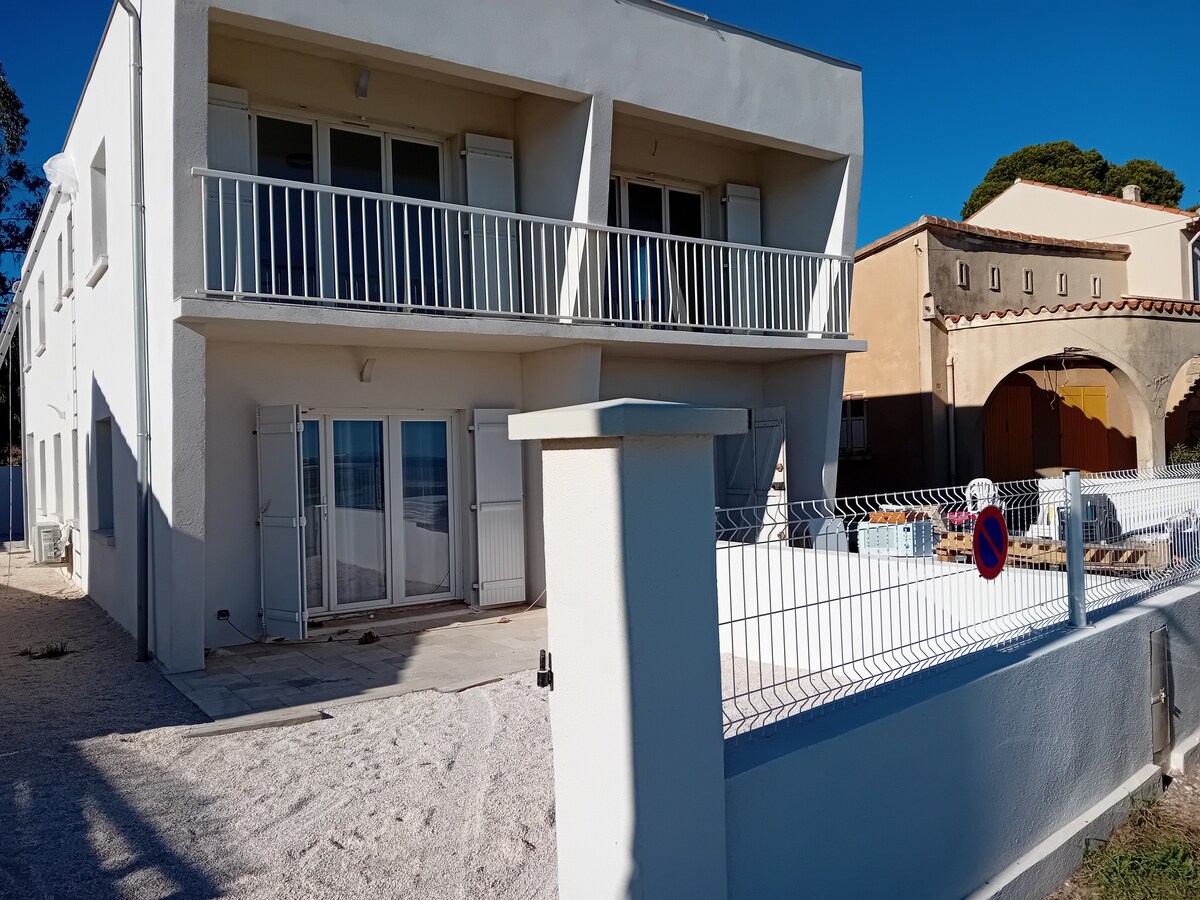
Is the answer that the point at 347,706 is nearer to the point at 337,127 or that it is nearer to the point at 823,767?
the point at 823,767

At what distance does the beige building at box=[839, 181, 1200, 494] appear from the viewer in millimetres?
14438

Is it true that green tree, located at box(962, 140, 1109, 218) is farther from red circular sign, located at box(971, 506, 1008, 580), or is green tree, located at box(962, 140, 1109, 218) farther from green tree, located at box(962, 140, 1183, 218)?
red circular sign, located at box(971, 506, 1008, 580)

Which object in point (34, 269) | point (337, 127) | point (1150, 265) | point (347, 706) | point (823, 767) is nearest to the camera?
point (823, 767)

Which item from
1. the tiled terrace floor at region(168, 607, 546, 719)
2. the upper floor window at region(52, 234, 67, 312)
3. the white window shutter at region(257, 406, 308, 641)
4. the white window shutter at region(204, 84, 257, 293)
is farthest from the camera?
the upper floor window at region(52, 234, 67, 312)

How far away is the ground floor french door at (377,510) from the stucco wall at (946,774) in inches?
255

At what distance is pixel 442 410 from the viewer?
10.1 metres

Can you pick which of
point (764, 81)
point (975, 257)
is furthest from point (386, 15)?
point (975, 257)

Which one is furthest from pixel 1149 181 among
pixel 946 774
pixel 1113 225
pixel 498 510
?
pixel 946 774

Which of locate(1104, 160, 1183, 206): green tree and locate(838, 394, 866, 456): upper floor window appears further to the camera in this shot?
locate(1104, 160, 1183, 206): green tree

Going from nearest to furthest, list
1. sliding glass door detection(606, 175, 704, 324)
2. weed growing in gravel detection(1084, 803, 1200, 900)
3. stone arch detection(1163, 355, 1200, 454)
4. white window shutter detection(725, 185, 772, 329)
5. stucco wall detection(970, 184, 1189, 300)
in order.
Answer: weed growing in gravel detection(1084, 803, 1200, 900), sliding glass door detection(606, 175, 704, 324), white window shutter detection(725, 185, 772, 329), stone arch detection(1163, 355, 1200, 454), stucco wall detection(970, 184, 1189, 300)

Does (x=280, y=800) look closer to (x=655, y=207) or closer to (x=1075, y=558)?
(x=1075, y=558)

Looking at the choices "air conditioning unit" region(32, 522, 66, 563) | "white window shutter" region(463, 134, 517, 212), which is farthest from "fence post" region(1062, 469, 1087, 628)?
"air conditioning unit" region(32, 522, 66, 563)

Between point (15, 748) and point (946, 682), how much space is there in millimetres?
5282

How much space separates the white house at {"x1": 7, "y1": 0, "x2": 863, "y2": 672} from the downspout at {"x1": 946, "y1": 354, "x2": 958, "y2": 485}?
4.78 m
